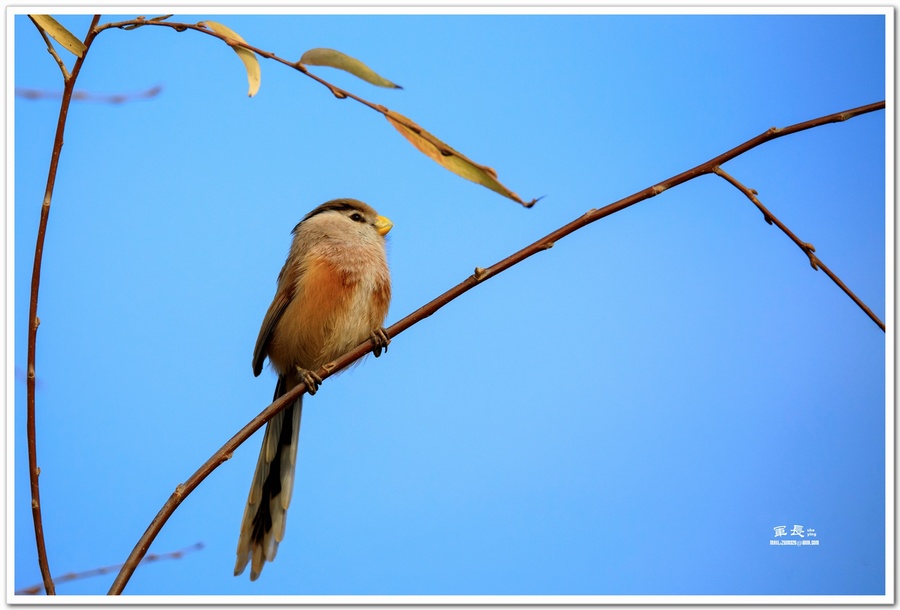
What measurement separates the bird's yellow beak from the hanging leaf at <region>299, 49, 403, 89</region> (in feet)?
4.57

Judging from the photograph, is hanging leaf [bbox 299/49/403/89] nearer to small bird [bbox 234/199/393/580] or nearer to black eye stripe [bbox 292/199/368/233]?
small bird [bbox 234/199/393/580]

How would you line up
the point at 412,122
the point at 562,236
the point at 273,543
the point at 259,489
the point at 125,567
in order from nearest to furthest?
1. the point at 412,122
2. the point at 125,567
3. the point at 562,236
4. the point at 273,543
5. the point at 259,489

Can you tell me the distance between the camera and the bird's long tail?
2078 millimetres

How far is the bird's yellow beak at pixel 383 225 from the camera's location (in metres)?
2.58

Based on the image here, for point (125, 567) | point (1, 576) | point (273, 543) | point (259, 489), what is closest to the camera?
point (125, 567)

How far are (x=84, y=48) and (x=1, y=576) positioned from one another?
1126 mm

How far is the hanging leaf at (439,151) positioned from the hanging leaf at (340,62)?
0.12 metres

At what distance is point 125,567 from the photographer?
117 centimetres

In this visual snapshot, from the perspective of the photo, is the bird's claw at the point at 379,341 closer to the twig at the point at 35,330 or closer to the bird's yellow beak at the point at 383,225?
the bird's yellow beak at the point at 383,225

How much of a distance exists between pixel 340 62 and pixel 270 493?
1482 mm

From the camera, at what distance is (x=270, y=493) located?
2303 millimetres

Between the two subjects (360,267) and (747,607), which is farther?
(360,267)
